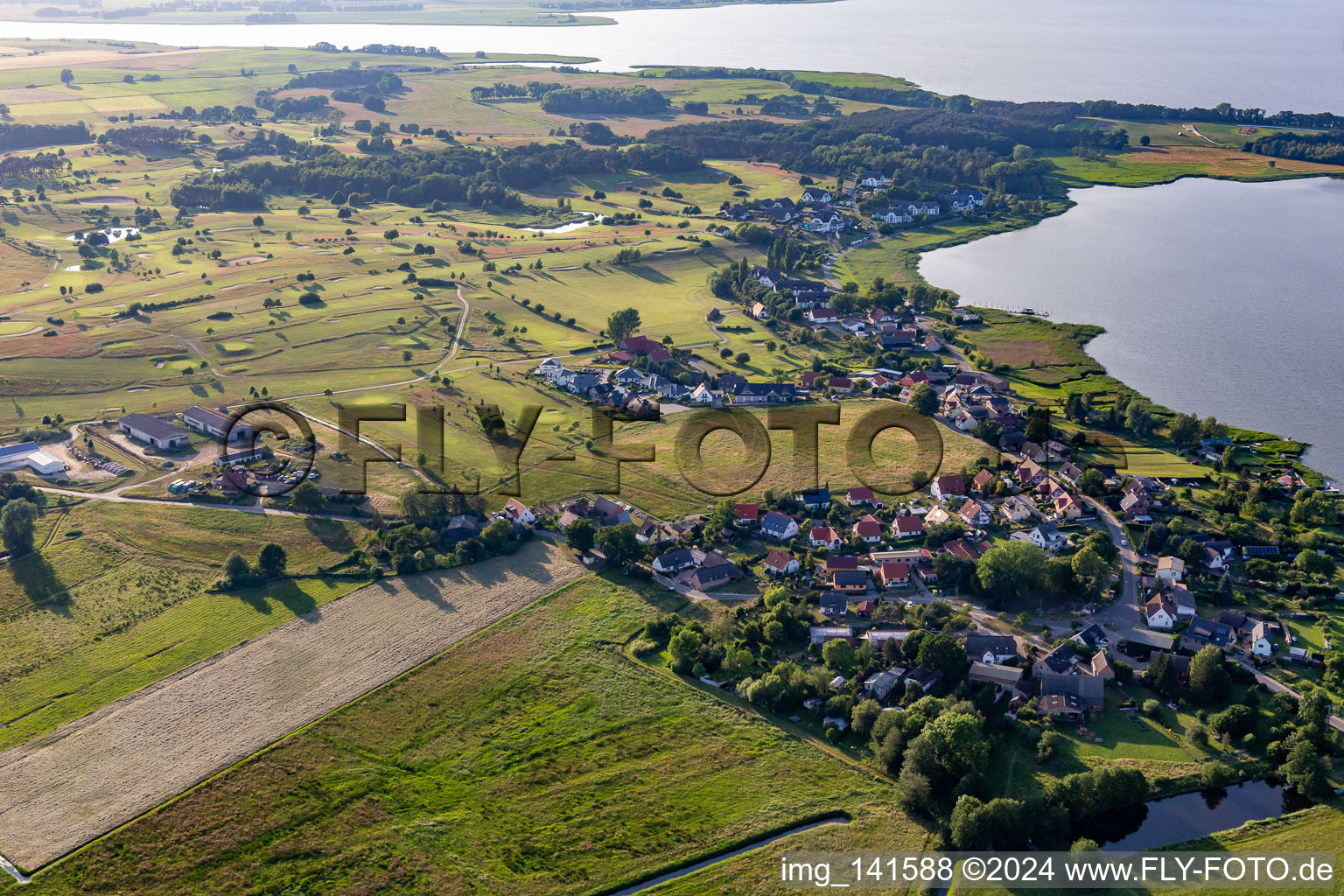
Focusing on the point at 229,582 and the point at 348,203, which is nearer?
the point at 229,582

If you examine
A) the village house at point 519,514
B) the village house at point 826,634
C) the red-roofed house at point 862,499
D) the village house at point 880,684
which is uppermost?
the red-roofed house at point 862,499

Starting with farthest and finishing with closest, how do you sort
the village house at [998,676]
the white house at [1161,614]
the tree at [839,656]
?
the white house at [1161,614] < the tree at [839,656] < the village house at [998,676]

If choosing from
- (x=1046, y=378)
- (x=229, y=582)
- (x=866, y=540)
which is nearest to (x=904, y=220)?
(x=1046, y=378)

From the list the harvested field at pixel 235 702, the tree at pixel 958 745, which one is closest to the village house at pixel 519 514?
the harvested field at pixel 235 702

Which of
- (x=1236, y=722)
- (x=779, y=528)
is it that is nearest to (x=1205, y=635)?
(x=1236, y=722)

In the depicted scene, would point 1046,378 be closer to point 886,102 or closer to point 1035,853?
point 1035,853

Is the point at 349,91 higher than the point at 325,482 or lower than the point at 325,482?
higher

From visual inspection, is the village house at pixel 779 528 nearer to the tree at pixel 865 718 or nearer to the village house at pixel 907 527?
the village house at pixel 907 527
